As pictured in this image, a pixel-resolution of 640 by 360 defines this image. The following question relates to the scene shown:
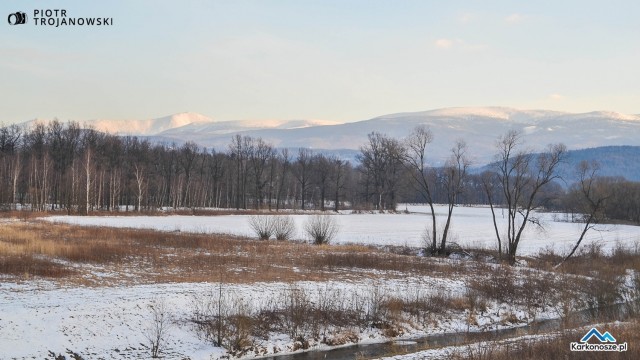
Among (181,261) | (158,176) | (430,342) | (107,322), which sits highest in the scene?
(158,176)

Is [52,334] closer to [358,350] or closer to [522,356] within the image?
[358,350]

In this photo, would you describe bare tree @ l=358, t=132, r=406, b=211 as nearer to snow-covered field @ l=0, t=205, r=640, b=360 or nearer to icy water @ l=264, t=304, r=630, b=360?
icy water @ l=264, t=304, r=630, b=360

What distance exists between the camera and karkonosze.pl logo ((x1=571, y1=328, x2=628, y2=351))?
1301cm

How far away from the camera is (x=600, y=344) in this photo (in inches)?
531

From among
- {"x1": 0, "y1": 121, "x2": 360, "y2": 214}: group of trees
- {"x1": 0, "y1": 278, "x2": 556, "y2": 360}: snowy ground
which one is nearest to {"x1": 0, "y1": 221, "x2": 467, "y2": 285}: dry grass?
{"x1": 0, "y1": 278, "x2": 556, "y2": 360}: snowy ground

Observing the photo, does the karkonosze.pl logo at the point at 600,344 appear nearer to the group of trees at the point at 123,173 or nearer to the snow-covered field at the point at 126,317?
the snow-covered field at the point at 126,317

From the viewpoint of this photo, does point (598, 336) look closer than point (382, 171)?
Yes

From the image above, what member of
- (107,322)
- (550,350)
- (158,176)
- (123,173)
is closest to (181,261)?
(107,322)

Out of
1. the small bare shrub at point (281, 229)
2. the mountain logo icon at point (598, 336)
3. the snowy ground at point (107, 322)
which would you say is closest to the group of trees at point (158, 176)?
the small bare shrub at point (281, 229)

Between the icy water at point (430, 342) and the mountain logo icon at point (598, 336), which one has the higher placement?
the mountain logo icon at point (598, 336)

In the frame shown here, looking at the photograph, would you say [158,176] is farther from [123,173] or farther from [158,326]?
[158,326]

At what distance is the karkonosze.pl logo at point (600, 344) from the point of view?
13008mm

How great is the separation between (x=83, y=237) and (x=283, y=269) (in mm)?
16805

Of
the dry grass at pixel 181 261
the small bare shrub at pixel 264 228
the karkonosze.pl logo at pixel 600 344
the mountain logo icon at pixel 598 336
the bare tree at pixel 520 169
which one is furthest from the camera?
the small bare shrub at pixel 264 228
